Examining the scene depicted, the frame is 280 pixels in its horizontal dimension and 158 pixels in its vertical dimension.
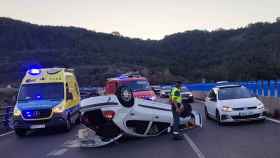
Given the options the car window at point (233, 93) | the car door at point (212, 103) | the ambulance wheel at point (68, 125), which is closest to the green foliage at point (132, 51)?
the car door at point (212, 103)

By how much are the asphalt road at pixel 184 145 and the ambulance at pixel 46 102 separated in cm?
67

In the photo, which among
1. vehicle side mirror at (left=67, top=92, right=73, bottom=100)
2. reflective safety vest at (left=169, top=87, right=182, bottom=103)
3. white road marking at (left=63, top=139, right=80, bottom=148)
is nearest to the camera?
white road marking at (left=63, top=139, right=80, bottom=148)

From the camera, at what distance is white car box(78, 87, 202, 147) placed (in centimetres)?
1320

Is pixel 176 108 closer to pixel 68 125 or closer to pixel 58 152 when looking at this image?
pixel 58 152

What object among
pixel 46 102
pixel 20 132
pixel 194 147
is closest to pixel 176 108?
pixel 194 147

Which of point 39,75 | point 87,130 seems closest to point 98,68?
point 39,75

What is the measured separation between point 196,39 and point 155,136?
9297 cm

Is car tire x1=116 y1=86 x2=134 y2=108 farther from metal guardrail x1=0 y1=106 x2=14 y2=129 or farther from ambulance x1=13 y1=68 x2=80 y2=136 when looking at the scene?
metal guardrail x1=0 y1=106 x2=14 y2=129

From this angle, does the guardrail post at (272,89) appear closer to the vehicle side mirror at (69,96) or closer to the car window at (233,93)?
the car window at (233,93)

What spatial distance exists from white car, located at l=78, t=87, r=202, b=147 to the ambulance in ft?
13.0

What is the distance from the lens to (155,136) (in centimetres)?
1526

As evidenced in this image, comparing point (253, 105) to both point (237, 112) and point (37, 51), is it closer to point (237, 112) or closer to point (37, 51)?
point (237, 112)

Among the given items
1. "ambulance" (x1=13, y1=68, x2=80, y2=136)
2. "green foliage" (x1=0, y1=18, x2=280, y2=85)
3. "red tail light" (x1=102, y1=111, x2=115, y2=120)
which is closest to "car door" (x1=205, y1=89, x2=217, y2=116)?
"ambulance" (x1=13, y1=68, x2=80, y2=136)

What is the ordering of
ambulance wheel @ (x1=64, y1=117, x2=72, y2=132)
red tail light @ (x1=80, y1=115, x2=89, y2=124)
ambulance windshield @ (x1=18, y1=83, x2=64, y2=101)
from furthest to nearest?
1. ambulance windshield @ (x1=18, y1=83, x2=64, y2=101)
2. ambulance wheel @ (x1=64, y1=117, x2=72, y2=132)
3. red tail light @ (x1=80, y1=115, x2=89, y2=124)
